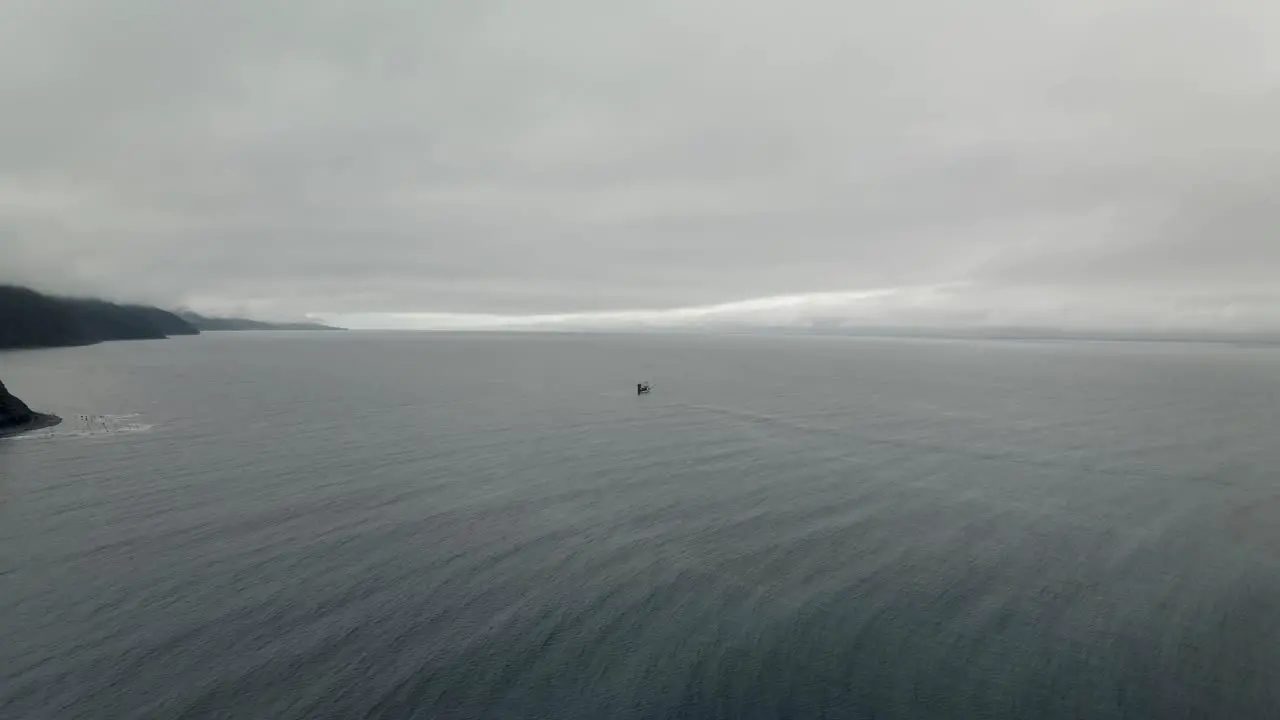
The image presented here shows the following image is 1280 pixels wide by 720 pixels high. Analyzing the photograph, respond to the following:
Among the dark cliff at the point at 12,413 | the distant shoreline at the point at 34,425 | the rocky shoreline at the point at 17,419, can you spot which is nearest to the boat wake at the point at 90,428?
the distant shoreline at the point at 34,425

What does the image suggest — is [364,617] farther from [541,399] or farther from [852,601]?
[541,399]

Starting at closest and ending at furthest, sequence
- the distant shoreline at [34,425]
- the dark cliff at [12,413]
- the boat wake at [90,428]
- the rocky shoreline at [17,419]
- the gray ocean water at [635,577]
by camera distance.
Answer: the gray ocean water at [635,577] < the boat wake at [90,428] < the distant shoreline at [34,425] < the rocky shoreline at [17,419] < the dark cliff at [12,413]

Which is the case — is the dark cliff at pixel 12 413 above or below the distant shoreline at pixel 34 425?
above

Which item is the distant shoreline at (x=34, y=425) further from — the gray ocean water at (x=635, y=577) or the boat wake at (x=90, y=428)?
the gray ocean water at (x=635, y=577)

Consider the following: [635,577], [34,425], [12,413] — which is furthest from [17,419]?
[635,577]

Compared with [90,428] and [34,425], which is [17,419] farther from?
[90,428]

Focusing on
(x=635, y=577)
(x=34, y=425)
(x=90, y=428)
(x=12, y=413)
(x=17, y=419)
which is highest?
(x=12, y=413)
